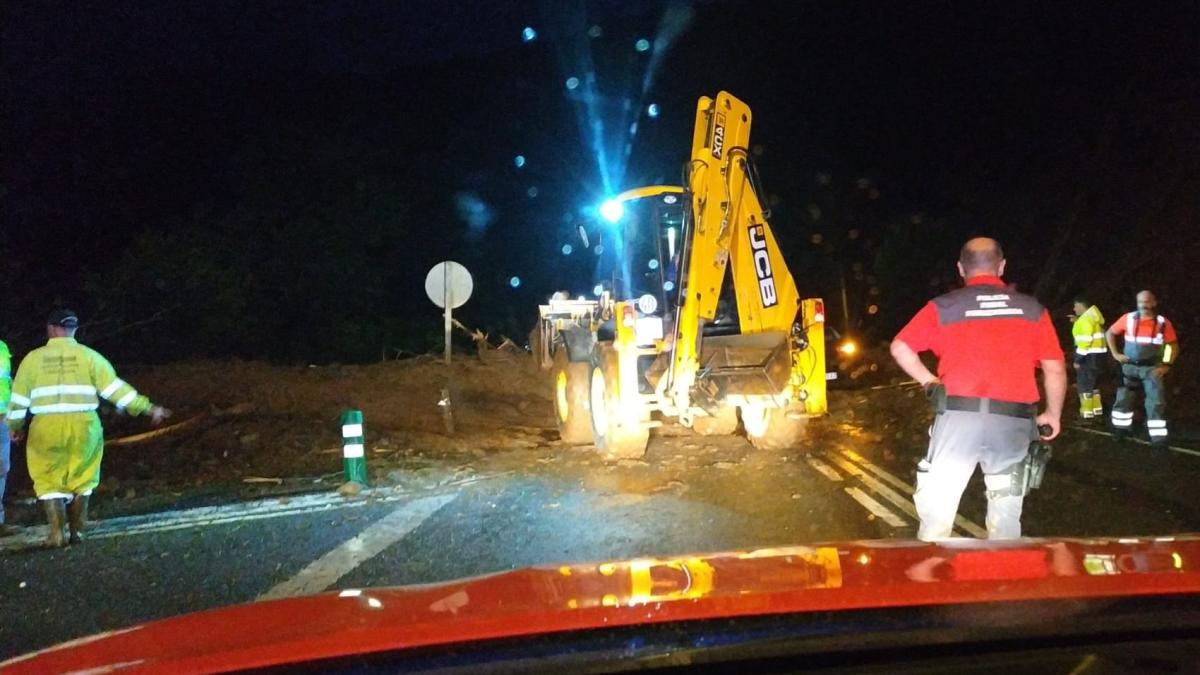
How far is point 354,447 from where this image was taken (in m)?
10.6

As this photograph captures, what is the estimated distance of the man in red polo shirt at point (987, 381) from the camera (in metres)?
5.13

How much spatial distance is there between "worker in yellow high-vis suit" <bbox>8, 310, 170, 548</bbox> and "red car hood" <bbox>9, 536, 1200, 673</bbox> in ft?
19.6

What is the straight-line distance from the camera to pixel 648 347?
1151cm

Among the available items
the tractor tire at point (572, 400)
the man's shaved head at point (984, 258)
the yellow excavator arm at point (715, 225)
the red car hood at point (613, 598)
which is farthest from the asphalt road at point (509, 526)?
the red car hood at point (613, 598)

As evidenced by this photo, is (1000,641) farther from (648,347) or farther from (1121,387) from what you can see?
(1121,387)

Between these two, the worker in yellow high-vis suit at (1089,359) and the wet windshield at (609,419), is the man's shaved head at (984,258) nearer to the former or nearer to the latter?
the wet windshield at (609,419)

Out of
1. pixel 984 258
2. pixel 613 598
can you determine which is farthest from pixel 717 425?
pixel 613 598

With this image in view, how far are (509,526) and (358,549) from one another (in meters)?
1.26

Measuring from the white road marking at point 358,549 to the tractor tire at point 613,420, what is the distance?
200 centimetres

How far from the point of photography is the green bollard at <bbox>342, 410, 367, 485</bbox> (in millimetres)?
10406

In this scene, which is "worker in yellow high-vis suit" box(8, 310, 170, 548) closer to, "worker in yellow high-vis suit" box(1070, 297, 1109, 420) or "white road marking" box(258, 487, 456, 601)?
"white road marking" box(258, 487, 456, 601)

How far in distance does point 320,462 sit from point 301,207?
23000 mm

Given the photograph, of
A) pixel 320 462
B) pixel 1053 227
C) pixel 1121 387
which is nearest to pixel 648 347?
pixel 320 462

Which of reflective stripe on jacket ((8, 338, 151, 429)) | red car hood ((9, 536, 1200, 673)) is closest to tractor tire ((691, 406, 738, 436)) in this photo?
reflective stripe on jacket ((8, 338, 151, 429))
